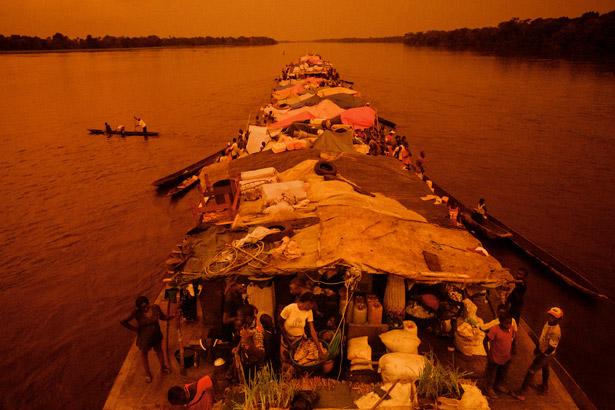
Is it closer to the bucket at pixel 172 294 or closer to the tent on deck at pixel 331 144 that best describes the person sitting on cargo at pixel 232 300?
the bucket at pixel 172 294

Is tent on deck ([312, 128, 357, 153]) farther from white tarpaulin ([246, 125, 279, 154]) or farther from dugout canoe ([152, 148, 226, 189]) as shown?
dugout canoe ([152, 148, 226, 189])

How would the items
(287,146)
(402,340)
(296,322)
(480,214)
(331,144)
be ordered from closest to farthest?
(296,322) → (402,340) → (287,146) → (331,144) → (480,214)

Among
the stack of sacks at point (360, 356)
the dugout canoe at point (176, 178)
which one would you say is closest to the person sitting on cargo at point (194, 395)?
the stack of sacks at point (360, 356)

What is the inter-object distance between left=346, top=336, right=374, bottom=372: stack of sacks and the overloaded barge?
28 mm

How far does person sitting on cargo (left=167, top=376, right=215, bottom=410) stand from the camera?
4.53 meters

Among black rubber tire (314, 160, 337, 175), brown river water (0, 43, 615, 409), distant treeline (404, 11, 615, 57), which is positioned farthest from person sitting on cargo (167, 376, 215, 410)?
distant treeline (404, 11, 615, 57)

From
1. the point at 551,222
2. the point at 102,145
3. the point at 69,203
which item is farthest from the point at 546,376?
the point at 102,145

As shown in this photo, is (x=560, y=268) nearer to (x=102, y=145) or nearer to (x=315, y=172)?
(x=315, y=172)

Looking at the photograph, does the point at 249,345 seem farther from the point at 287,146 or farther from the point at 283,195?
the point at 287,146

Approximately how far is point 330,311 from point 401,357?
1.57 metres

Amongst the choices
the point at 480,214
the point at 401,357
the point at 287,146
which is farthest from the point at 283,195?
the point at 480,214

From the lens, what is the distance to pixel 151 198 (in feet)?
62.8

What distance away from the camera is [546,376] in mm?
6008

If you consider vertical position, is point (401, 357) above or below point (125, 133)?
below
